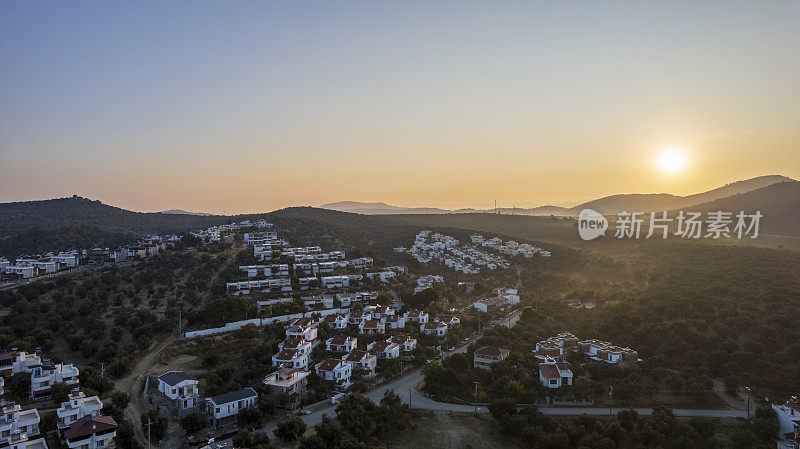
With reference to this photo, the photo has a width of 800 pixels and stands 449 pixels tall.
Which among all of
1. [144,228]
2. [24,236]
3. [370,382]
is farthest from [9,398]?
[144,228]

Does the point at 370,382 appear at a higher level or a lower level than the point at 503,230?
lower

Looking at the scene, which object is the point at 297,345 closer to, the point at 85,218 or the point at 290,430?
the point at 290,430

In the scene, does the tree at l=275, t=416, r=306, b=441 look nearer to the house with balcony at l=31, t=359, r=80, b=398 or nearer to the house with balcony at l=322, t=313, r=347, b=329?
the house with balcony at l=31, t=359, r=80, b=398

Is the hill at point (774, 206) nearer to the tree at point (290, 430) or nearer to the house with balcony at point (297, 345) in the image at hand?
the house with balcony at point (297, 345)

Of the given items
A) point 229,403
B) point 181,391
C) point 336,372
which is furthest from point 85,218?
point 229,403

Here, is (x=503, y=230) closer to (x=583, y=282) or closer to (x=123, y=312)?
(x=583, y=282)

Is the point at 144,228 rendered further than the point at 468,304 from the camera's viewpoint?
Yes

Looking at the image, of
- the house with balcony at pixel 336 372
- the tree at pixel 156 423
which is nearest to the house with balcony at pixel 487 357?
the house with balcony at pixel 336 372

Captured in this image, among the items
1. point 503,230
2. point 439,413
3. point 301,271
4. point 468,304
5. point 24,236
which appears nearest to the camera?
point 439,413
